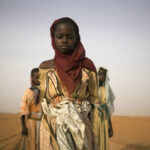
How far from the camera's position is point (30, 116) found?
19.5 ft

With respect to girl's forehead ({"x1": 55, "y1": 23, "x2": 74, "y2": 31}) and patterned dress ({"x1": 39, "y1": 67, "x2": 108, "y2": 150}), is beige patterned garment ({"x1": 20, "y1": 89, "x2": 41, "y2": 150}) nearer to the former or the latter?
patterned dress ({"x1": 39, "y1": 67, "x2": 108, "y2": 150})

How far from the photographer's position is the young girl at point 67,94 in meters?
2.73

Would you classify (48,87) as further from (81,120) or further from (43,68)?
(81,120)

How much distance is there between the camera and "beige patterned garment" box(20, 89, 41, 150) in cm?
571

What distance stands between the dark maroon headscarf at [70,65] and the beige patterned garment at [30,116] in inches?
113

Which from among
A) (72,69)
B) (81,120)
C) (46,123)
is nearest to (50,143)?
(46,123)

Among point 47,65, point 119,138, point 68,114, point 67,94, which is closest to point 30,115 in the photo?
point 47,65

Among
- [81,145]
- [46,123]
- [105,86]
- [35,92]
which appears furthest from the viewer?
[105,86]

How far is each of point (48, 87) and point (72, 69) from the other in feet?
1.16

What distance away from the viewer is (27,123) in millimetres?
5871

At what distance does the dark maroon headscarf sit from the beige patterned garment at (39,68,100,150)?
0.20 ft

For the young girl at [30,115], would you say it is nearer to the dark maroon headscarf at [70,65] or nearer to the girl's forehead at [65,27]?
the dark maroon headscarf at [70,65]

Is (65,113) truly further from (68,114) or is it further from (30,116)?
(30,116)

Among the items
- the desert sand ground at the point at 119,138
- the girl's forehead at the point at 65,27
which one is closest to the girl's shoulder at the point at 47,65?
the girl's forehead at the point at 65,27
